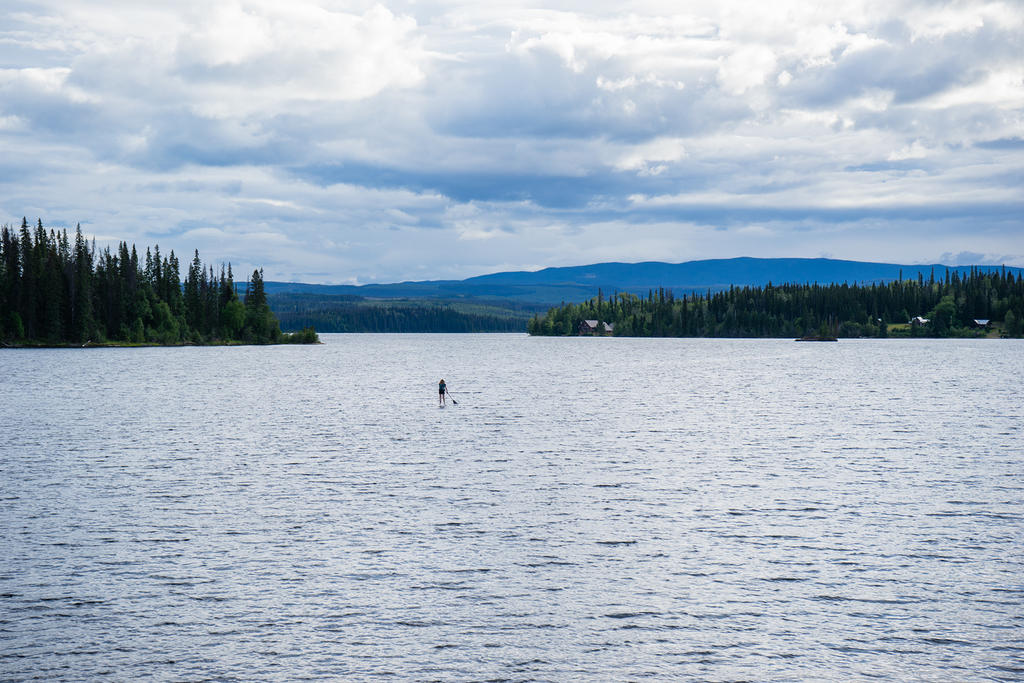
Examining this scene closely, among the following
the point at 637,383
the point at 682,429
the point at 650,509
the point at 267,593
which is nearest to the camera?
the point at 267,593

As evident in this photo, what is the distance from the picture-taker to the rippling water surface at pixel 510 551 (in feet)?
65.2

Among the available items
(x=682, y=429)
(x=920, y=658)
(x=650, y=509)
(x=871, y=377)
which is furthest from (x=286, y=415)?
(x=871, y=377)

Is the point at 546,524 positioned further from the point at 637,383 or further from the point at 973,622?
the point at 637,383

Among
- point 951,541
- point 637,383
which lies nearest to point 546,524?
point 951,541

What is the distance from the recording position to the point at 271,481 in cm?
4181

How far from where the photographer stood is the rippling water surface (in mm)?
19859

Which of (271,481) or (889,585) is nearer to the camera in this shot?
(889,585)

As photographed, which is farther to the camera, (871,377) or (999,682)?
(871,377)

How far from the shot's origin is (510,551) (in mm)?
28750

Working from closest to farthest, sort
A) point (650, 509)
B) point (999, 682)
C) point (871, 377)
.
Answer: point (999, 682), point (650, 509), point (871, 377)

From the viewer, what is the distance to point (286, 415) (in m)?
76.0

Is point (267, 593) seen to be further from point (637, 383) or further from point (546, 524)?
point (637, 383)

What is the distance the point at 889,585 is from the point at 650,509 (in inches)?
465

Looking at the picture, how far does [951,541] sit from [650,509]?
10.9 metres
